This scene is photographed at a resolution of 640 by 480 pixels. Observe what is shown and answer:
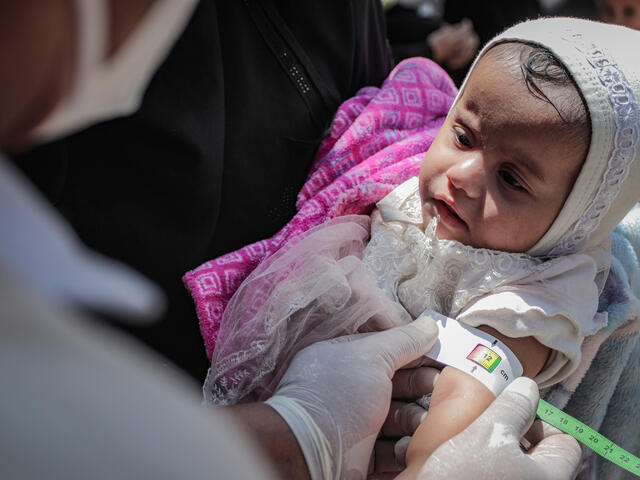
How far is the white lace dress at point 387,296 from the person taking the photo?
4.08 feet

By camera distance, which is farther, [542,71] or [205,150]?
[542,71]

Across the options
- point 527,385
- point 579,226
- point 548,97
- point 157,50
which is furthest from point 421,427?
point 157,50

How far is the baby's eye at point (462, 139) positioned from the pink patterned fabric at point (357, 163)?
21 cm

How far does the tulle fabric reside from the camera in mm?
1229

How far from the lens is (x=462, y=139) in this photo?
1430 mm

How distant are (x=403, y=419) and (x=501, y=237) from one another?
46cm

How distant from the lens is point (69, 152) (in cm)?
110

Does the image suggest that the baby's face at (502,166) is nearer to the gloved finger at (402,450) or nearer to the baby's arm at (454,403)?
the baby's arm at (454,403)

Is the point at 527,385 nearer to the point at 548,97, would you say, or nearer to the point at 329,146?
the point at 548,97

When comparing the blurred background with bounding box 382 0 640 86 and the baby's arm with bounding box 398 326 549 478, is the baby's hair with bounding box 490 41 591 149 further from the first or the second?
the blurred background with bounding box 382 0 640 86

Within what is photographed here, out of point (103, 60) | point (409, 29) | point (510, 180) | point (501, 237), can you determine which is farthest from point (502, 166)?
point (409, 29)

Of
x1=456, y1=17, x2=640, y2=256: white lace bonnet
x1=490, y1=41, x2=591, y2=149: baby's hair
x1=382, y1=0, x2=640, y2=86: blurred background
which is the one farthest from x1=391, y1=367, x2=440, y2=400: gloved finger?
x1=382, y1=0, x2=640, y2=86: blurred background

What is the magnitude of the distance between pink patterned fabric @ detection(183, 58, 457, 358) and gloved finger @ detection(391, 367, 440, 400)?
0.40 meters

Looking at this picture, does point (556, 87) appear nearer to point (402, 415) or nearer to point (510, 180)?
point (510, 180)
